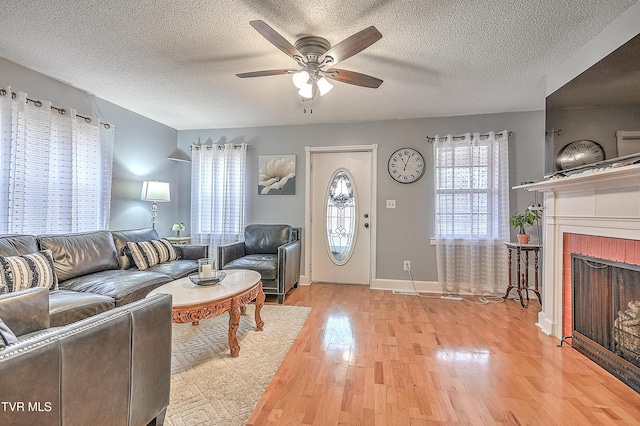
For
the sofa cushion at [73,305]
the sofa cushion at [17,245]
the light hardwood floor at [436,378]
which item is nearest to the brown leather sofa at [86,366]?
the sofa cushion at [73,305]

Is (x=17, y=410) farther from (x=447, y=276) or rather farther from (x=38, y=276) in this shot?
(x=447, y=276)

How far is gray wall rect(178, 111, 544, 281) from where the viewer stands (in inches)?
142

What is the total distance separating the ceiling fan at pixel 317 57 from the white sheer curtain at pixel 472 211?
2021 millimetres

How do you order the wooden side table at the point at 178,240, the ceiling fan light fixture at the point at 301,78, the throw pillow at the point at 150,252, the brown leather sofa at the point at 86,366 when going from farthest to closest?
the wooden side table at the point at 178,240 → the throw pillow at the point at 150,252 → the ceiling fan light fixture at the point at 301,78 → the brown leather sofa at the point at 86,366

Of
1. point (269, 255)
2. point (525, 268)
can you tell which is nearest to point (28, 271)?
point (269, 255)

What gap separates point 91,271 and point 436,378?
2993 millimetres

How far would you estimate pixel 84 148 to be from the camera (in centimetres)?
307

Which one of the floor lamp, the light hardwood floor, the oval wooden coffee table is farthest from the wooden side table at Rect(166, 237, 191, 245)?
the light hardwood floor

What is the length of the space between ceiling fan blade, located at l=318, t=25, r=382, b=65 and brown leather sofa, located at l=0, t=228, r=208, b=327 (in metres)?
2.35

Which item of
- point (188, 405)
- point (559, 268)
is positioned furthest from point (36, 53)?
point (559, 268)

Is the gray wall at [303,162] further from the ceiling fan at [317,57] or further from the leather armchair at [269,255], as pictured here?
the ceiling fan at [317,57]

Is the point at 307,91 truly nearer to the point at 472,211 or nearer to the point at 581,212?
the point at 581,212

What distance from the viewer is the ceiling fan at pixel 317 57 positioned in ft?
5.71

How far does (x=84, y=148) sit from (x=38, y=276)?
161 cm
